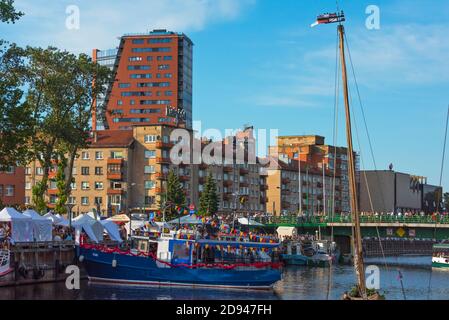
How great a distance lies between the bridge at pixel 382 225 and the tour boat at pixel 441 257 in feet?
7.29

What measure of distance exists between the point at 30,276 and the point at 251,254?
61.4ft

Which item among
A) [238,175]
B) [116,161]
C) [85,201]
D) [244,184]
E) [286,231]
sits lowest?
[286,231]

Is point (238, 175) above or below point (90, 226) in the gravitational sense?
above

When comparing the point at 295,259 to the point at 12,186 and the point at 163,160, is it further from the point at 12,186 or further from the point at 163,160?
the point at 12,186

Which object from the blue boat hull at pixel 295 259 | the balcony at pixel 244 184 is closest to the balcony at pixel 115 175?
the balcony at pixel 244 184

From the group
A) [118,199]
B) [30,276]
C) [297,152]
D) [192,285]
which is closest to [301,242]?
[118,199]

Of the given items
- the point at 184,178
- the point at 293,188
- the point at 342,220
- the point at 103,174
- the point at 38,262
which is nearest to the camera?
the point at 38,262

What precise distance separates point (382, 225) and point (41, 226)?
204 feet

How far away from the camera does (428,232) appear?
4264 inches

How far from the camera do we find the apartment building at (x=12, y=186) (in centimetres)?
11219

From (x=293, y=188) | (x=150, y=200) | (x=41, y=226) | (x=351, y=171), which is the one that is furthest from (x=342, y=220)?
(x=351, y=171)

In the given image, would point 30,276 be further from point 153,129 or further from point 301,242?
point 153,129

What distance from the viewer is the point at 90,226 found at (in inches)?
2734

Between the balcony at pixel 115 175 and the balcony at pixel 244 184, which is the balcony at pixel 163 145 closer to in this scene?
the balcony at pixel 115 175
